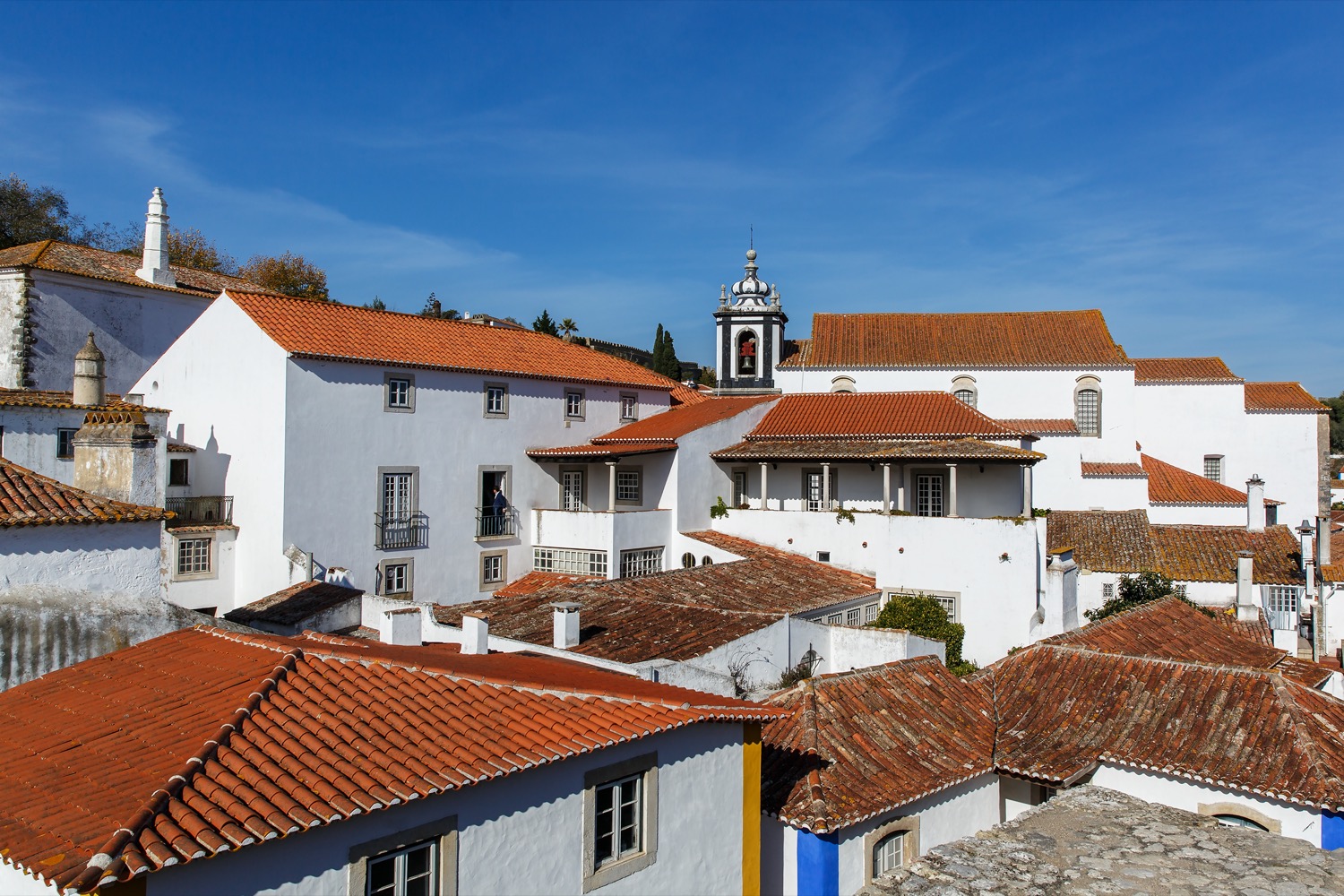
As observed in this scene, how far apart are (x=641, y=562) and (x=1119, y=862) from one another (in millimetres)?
21344

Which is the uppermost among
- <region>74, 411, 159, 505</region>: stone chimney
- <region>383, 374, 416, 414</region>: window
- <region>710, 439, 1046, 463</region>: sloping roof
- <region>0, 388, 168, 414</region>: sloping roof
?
<region>383, 374, 416, 414</region>: window

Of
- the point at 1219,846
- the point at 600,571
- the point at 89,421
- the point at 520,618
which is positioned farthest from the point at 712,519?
the point at 1219,846

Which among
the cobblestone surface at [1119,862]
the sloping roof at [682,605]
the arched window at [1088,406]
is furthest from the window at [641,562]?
the cobblestone surface at [1119,862]

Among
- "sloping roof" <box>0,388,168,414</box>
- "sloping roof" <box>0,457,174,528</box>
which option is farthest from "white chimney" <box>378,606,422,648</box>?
"sloping roof" <box>0,388,168,414</box>

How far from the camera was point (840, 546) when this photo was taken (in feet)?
86.8

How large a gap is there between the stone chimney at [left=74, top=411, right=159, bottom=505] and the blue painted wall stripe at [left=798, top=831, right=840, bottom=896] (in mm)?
9883

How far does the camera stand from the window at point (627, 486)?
29.1 metres

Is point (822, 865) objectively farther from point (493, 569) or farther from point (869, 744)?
point (493, 569)

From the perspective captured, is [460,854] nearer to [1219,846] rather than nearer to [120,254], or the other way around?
[1219,846]

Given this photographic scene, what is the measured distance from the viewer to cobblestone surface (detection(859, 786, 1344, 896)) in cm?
546

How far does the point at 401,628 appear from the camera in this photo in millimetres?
13102

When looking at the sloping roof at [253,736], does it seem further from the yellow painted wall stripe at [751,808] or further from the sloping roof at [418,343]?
the sloping roof at [418,343]

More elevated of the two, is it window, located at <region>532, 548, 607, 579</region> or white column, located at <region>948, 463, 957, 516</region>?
white column, located at <region>948, 463, 957, 516</region>

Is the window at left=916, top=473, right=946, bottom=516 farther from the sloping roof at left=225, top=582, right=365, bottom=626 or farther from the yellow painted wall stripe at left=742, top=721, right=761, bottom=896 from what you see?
the yellow painted wall stripe at left=742, top=721, right=761, bottom=896
